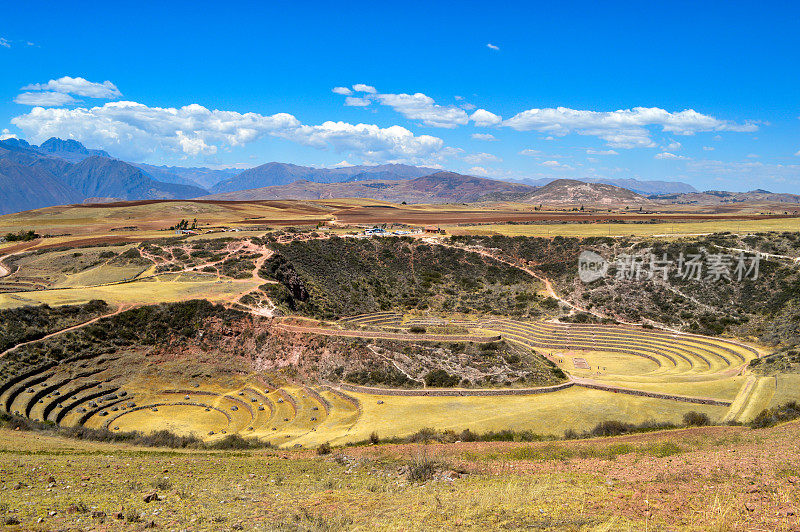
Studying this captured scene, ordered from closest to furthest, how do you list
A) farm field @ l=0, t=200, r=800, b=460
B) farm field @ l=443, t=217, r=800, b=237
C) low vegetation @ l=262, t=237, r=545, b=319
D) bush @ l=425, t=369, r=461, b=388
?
farm field @ l=0, t=200, r=800, b=460 → bush @ l=425, t=369, r=461, b=388 → low vegetation @ l=262, t=237, r=545, b=319 → farm field @ l=443, t=217, r=800, b=237

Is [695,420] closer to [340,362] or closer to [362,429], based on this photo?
[362,429]

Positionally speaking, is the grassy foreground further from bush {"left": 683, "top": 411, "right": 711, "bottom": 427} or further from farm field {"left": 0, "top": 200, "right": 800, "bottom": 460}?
farm field {"left": 0, "top": 200, "right": 800, "bottom": 460}

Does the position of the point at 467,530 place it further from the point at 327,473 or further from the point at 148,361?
the point at 148,361

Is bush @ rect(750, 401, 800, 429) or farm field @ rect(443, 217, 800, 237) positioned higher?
farm field @ rect(443, 217, 800, 237)

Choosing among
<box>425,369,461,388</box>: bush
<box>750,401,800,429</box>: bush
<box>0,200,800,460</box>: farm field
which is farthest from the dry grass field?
<box>750,401,800,429</box>: bush

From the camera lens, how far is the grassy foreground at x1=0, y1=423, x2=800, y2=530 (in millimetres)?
11547

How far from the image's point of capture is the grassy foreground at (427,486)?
37.9 ft

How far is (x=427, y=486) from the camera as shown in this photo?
1514cm

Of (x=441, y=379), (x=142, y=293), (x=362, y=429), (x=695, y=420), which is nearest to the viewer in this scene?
(x=695, y=420)

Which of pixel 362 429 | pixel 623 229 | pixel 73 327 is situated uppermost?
pixel 623 229

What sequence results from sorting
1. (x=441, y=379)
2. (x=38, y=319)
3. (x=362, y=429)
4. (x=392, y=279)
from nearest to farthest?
(x=362, y=429)
(x=441, y=379)
(x=38, y=319)
(x=392, y=279)

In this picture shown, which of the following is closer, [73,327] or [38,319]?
[38,319]

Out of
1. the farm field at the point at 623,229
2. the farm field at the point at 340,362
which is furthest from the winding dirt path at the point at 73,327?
the farm field at the point at 623,229

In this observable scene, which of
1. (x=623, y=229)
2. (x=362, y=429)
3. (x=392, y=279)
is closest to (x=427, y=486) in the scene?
(x=362, y=429)
